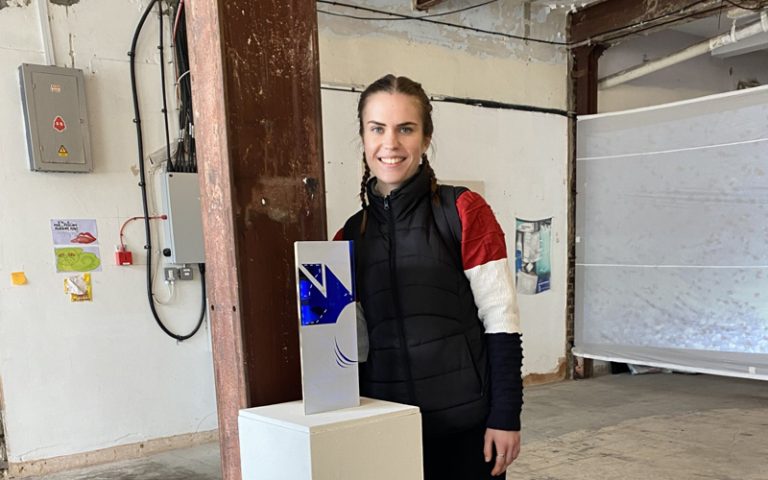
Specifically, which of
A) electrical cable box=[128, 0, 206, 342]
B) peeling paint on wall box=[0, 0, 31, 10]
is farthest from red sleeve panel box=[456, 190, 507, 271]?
peeling paint on wall box=[0, 0, 31, 10]

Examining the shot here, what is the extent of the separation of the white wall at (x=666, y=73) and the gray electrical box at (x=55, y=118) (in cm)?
387

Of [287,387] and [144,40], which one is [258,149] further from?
[144,40]

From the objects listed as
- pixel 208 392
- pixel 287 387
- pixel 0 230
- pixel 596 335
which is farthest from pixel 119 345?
pixel 596 335

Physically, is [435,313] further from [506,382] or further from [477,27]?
[477,27]

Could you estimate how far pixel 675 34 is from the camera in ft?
16.2

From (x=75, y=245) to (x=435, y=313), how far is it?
2431 millimetres

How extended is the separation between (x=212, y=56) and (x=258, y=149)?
18 centimetres

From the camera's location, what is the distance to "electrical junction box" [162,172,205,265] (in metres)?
3.02

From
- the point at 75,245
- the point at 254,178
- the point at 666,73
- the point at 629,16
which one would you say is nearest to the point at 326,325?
the point at 254,178

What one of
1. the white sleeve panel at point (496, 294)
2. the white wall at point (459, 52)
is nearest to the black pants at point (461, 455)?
the white sleeve panel at point (496, 294)

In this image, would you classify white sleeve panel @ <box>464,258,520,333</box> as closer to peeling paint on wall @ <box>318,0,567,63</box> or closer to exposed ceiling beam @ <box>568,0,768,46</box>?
peeling paint on wall @ <box>318,0,567,63</box>

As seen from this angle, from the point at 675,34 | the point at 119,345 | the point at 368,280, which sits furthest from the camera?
the point at 675,34

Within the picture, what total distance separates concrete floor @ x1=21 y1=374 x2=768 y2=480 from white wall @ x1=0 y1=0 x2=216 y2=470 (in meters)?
0.25

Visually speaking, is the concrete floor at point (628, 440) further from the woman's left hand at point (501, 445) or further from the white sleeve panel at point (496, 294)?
the white sleeve panel at point (496, 294)
